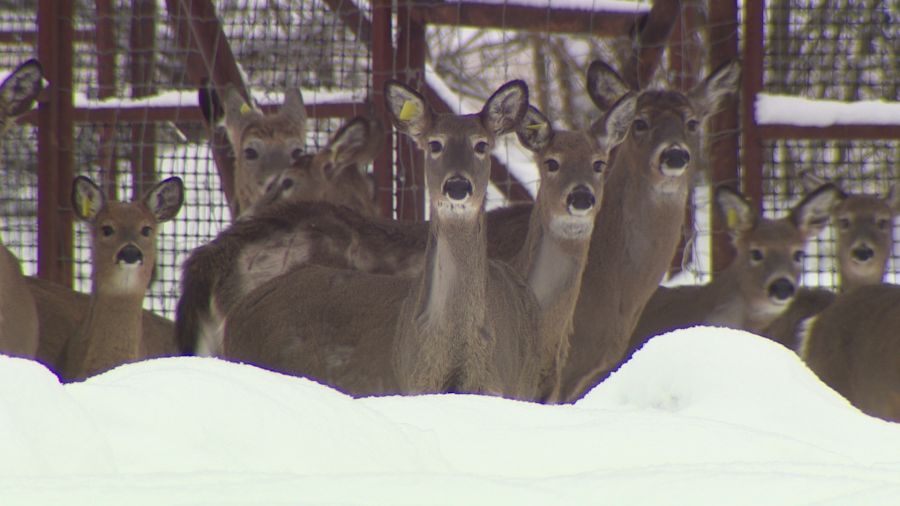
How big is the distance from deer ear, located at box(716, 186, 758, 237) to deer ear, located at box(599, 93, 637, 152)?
0.89 metres

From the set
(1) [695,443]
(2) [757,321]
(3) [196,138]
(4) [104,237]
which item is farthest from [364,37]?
(1) [695,443]

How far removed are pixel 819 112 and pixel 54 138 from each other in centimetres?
410

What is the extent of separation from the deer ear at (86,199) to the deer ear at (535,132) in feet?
7.46

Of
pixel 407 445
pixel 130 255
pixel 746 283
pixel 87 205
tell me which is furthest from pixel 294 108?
pixel 407 445

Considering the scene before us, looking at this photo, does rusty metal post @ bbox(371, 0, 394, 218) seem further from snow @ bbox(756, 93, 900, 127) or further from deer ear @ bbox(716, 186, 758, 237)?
snow @ bbox(756, 93, 900, 127)

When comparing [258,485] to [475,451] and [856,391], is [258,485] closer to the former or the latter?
[475,451]

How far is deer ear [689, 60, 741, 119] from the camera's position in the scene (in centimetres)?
786

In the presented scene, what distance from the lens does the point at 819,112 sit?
26.6 feet

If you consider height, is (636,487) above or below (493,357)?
above

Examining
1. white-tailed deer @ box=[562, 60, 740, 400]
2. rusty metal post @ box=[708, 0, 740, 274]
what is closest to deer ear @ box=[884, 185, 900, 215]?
rusty metal post @ box=[708, 0, 740, 274]

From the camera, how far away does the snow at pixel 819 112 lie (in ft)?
26.3

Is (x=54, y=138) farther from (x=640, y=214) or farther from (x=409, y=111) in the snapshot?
(x=640, y=214)

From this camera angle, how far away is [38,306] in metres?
8.09

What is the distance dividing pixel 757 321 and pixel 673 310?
0.46 m
